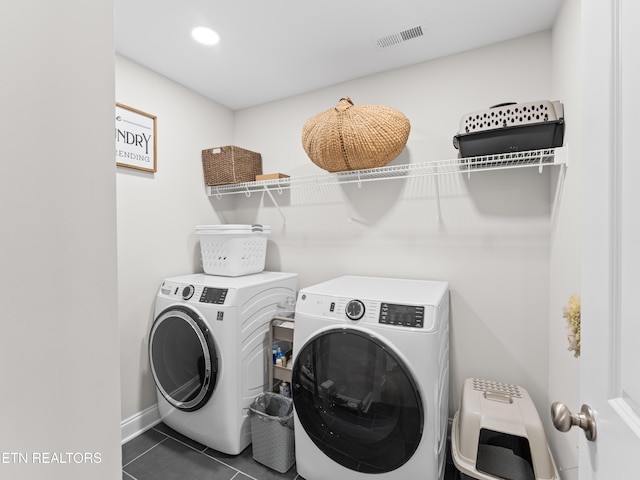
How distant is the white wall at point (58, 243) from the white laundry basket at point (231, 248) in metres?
1.68

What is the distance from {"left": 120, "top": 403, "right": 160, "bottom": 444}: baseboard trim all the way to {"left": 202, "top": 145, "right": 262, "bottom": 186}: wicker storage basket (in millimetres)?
1727

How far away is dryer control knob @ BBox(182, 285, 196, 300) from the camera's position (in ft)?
6.58

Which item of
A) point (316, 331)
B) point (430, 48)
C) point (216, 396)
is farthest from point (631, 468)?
point (430, 48)

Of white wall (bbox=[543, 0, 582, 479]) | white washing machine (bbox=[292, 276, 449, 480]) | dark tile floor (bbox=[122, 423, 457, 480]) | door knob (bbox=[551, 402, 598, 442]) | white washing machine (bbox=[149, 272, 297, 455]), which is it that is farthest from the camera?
white washing machine (bbox=[149, 272, 297, 455])

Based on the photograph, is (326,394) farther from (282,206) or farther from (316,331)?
(282,206)

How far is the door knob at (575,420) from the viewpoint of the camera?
602 millimetres

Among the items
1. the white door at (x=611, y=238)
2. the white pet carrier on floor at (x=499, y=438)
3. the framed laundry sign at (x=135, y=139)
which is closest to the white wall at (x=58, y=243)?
the white door at (x=611, y=238)

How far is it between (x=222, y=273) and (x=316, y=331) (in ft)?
3.26

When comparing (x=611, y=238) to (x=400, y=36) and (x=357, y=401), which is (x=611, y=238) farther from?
(x=400, y=36)

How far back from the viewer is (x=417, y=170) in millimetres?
2084

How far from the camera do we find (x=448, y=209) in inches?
79.5

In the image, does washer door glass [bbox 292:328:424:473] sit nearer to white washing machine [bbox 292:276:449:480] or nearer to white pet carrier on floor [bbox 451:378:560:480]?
white washing machine [bbox 292:276:449:480]

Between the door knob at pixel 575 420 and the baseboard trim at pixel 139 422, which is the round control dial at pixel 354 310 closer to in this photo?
the door knob at pixel 575 420

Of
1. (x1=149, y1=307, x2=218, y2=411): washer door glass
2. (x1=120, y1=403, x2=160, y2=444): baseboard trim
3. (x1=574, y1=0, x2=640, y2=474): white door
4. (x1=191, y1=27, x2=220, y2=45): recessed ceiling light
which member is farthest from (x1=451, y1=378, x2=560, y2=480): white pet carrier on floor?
(x1=191, y1=27, x2=220, y2=45): recessed ceiling light
